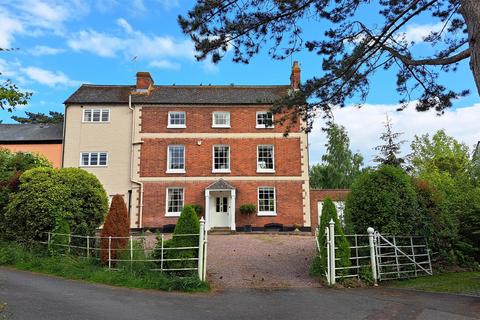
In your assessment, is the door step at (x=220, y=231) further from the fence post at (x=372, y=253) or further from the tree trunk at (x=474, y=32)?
the tree trunk at (x=474, y=32)

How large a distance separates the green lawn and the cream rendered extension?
17.8 metres

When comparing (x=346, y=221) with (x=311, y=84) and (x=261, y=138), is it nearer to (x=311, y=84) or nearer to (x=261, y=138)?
(x=311, y=84)

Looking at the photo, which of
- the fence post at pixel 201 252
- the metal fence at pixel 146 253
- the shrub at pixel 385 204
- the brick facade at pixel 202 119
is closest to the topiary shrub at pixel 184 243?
the metal fence at pixel 146 253

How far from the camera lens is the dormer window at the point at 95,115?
26375 mm

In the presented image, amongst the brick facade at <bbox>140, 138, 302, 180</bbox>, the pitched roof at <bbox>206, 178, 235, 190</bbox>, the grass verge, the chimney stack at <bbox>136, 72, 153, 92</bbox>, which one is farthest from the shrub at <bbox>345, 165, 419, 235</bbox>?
the chimney stack at <bbox>136, 72, 153, 92</bbox>

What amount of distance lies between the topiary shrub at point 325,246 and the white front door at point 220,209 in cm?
1276

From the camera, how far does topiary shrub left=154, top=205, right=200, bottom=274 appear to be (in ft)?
36.0

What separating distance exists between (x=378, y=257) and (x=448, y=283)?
6.32ft

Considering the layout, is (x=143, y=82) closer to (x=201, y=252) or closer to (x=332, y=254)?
(x=201, y=252)

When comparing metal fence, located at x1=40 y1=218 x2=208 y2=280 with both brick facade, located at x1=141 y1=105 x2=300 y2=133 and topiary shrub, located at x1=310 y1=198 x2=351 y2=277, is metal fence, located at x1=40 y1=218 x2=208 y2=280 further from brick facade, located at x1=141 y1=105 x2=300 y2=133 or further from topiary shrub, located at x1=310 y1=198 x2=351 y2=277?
brick facade, located at x1=141 y1=105 x2=300 y2=133

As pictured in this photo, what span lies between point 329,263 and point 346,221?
226cm

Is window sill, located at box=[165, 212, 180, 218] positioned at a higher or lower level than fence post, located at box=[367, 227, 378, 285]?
higher

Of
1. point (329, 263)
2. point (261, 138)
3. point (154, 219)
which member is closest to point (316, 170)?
point (261, 138)

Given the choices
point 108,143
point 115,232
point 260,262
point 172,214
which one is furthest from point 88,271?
point 108,143
